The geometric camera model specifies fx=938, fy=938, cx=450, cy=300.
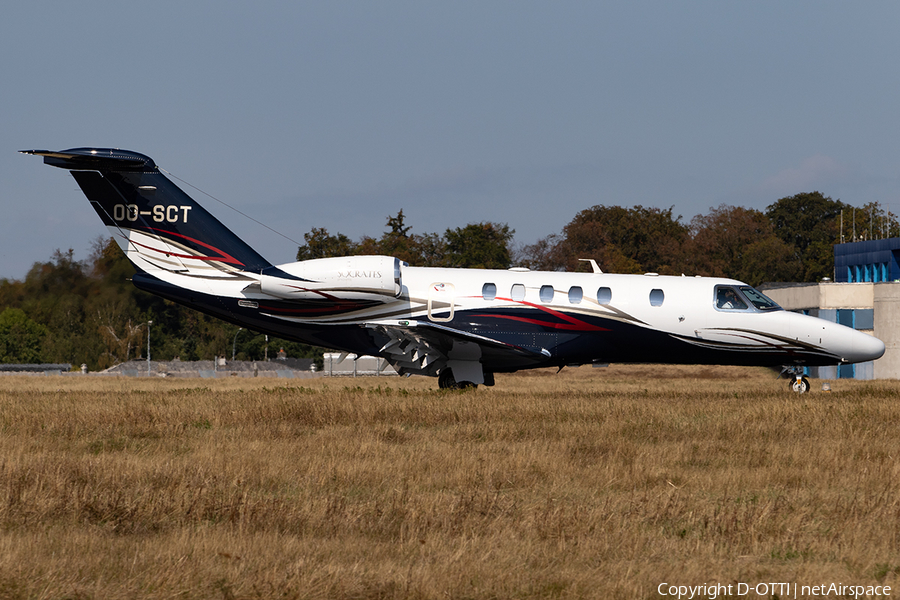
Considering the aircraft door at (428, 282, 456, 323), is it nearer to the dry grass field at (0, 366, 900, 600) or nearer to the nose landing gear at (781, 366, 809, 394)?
the dry grass field at (0, 366, 900, 600)

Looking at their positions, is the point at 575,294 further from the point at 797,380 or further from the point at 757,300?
the point at 797,380

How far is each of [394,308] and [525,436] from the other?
8.71m

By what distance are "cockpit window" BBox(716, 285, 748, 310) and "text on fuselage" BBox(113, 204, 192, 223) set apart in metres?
12.2

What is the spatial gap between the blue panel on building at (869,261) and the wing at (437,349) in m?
44.3

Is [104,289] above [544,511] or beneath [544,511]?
above

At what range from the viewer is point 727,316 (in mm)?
21062

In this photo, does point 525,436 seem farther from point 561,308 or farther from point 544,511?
point 561,308

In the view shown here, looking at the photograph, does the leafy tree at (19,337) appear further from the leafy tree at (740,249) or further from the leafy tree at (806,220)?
the leafy tree at (806,220)

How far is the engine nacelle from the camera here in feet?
67.3

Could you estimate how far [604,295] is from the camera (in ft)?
68.4

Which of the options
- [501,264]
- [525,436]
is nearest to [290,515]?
[525,436]

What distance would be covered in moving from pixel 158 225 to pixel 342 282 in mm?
4441

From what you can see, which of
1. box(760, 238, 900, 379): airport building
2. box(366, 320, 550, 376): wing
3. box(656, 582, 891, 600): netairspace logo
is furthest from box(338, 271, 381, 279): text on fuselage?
box(760, 238, 900, 379): airport building

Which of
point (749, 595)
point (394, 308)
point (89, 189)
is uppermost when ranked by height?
point (89, 189)
